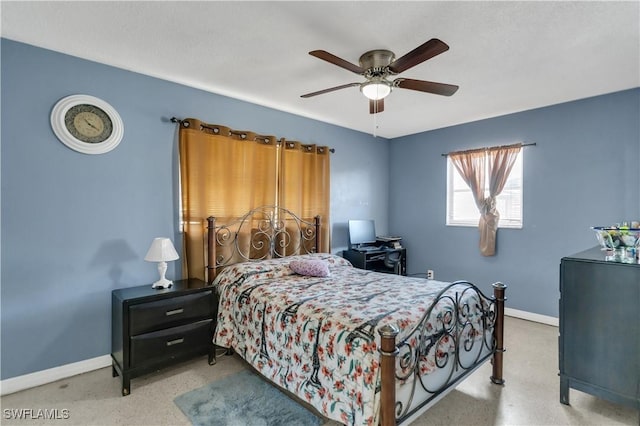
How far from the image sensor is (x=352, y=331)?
1820 mm

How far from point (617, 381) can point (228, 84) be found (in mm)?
3870

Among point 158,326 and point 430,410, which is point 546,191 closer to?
point 430,410

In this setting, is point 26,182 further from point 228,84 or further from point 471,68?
point 471,68

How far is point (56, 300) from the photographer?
8.33 feet

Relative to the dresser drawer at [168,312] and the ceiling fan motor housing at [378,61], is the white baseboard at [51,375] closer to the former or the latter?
the dresser drawer at [168,312]

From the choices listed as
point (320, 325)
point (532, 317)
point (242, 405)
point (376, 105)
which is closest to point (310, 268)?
point (320, 325)

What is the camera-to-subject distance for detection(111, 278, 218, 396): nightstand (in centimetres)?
238

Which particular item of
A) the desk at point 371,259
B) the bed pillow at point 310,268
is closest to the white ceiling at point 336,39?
the bed pillow at point 310,268

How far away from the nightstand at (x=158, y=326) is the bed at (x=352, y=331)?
169 millimetres

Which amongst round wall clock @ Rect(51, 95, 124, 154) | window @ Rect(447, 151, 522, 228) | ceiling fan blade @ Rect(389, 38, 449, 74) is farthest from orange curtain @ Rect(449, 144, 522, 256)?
round wall clock @ Rect(51, 95, 124, 154)

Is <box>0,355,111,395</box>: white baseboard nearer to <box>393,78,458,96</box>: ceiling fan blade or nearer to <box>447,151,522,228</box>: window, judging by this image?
<box>393,78,458,96</box>: ceiling fan blade

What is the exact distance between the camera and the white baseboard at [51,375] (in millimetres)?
2355

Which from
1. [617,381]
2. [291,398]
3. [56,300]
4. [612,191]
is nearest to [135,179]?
[56,300]

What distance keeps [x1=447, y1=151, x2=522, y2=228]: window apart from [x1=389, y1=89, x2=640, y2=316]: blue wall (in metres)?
0.10
